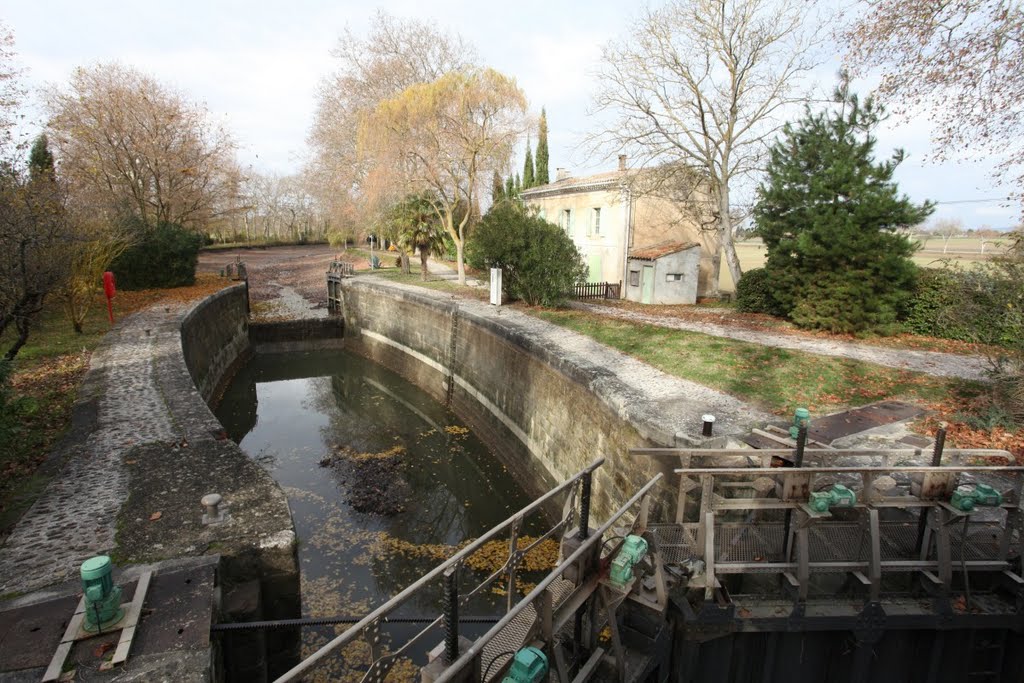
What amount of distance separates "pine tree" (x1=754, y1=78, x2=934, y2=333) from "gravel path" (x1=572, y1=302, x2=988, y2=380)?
104 cm

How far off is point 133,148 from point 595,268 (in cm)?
2296

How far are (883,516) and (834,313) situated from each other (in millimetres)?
Result: 8920

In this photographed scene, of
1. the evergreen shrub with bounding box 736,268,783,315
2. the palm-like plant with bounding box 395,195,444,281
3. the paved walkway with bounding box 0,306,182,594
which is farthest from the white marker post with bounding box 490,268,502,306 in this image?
the palm-like plant with bounding box 395,195,444,281

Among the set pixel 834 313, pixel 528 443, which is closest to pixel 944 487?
pixel 528 443

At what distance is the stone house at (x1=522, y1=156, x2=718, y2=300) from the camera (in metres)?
21.3

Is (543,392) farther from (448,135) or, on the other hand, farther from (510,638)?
(448,135)

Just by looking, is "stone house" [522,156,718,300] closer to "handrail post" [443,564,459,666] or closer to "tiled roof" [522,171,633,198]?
"tiled roof" [522,171,633,198]

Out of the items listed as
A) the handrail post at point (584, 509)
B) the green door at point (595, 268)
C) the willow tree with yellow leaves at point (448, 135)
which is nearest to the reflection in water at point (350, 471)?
the handrail post at point (584, 509)

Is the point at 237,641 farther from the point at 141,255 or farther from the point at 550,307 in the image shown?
Result: the point at 141,255

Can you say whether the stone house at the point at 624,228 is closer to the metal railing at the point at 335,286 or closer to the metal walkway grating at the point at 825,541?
the metal railing at the point at 335,286

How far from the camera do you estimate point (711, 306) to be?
19891 millimetres

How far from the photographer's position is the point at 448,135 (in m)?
21.0

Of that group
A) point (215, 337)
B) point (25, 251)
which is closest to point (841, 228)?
point (25, 251)

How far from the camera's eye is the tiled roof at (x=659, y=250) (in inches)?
795
